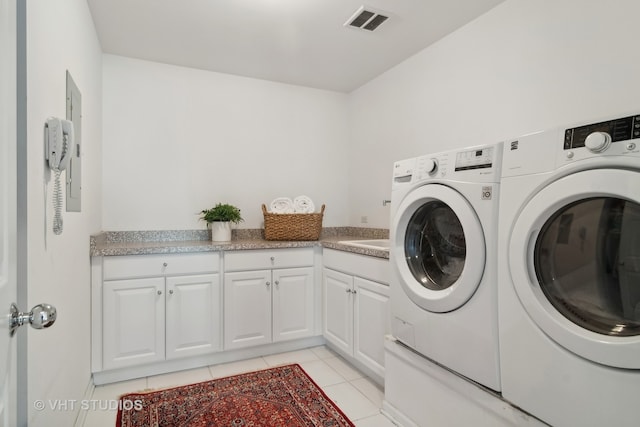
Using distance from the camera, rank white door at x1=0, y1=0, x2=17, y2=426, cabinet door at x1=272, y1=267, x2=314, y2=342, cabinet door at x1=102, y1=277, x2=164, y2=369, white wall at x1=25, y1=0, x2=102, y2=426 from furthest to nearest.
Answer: cabinet door at x1=272, y1=267, x2=314, y2=342 < cabinet door at x1=102, y1=277, x2=164, y2=369 < white wall at x1=25, y1=0, x2=102, y2=426 < white door at x1=0, y1=0, x2=17, y2=426

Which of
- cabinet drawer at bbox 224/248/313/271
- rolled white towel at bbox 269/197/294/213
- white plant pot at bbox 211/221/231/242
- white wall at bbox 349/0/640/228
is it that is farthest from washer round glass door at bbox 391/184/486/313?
white plant pot at bbox 211/221/231/242

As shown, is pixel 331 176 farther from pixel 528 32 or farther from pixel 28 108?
pixel 28 108

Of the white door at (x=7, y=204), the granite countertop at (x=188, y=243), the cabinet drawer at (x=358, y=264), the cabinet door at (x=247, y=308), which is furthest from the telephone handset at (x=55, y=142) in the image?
the cabinet drawer at (x=358, y=264)

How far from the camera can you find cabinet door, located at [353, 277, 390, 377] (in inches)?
80.3

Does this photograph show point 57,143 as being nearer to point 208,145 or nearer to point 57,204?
point 57,204

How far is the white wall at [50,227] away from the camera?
1.02 m

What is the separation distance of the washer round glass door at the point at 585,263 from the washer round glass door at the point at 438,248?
177mm

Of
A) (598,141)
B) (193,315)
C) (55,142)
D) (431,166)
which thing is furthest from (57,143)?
(598,141)

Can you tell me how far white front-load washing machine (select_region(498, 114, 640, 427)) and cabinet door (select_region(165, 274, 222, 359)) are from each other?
1.84 meters

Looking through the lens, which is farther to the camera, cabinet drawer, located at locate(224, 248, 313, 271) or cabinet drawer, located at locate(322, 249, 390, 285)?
cabinet drawer, located at locate(224, 248, 313, 271)

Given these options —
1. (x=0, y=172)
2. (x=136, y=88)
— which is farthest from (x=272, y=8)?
(x=0, y=172)

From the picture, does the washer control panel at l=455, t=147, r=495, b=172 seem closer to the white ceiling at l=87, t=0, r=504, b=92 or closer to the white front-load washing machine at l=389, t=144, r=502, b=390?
the white front-load washing machine at l=389, t=144, r=502, b=390

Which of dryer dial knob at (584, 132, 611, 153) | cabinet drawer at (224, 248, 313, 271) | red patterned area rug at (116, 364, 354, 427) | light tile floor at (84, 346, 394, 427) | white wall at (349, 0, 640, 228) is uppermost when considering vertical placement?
white wall at (349, 0, 640, 228)

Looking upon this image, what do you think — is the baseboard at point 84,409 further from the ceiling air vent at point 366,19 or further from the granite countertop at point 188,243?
the ceiling air vent at point 366,19
